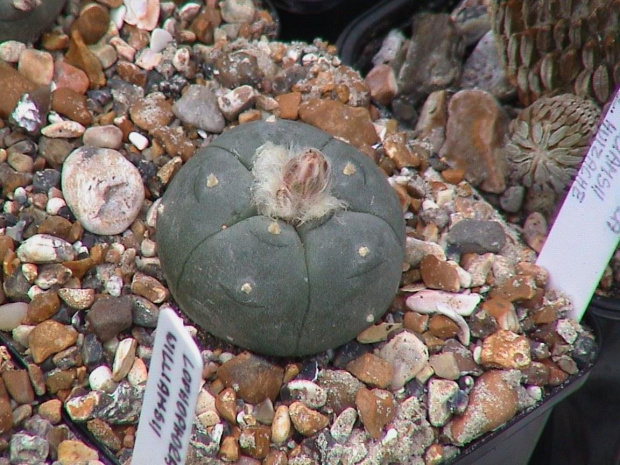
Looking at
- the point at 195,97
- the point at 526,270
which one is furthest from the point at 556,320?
the point at 195,97

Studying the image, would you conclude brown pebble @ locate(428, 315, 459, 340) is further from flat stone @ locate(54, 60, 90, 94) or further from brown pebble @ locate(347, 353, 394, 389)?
flat stone @ locate(54, 60, 90, 94)

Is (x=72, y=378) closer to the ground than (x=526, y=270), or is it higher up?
closer to the ground

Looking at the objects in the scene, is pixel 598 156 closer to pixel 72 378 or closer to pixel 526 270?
pixel 526 270

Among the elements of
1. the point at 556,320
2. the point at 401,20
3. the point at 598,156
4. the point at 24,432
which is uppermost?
the point at 598,156

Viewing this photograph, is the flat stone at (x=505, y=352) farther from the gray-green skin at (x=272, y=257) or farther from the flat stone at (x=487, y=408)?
the gray-green skin at (x=272, y=257)

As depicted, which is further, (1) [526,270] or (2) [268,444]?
(1) [526,270]

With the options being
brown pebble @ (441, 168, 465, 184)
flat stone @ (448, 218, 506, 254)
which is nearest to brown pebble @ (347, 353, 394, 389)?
flat stone @ (448, 218, 506, 254)
